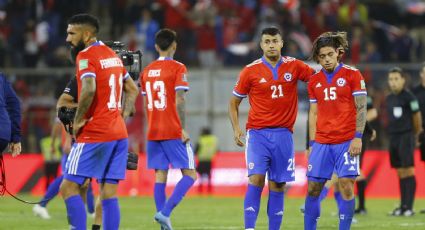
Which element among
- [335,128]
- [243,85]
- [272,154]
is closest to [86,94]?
[243,85]

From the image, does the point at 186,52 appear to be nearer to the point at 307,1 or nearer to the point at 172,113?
the point at 307,1

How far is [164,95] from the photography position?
14.5 metres

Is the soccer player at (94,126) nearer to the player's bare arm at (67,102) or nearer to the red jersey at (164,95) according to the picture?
the player's bare arm at (67,102)

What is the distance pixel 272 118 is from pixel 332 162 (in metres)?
0.91

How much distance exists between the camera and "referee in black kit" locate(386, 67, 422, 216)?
17.5 meters

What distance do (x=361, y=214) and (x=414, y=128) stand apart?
179 cm

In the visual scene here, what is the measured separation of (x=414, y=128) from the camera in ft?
58.2

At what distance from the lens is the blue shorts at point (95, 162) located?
11.0m

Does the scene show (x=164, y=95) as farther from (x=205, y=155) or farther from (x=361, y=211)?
(x=205, y=155)

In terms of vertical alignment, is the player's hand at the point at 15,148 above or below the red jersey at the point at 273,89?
below

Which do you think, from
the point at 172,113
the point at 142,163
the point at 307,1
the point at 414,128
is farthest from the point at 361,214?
the point at 307,1

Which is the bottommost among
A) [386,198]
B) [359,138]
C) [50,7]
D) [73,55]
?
[386,198]

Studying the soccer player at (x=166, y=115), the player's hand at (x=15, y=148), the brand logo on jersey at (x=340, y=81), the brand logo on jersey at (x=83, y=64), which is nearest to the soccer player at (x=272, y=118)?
the brand logo on jersey at (x=340, y=81)

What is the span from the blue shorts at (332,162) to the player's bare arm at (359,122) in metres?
0.13
